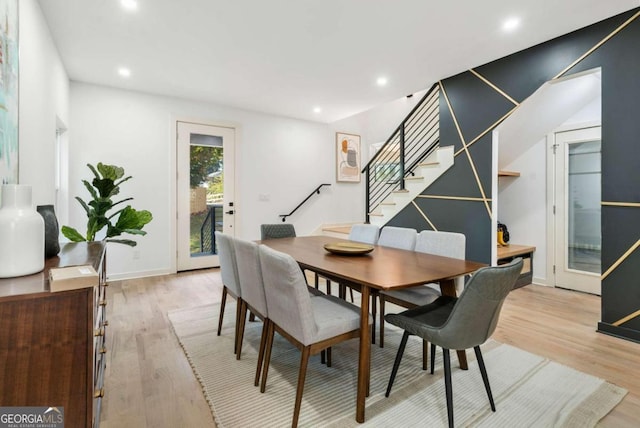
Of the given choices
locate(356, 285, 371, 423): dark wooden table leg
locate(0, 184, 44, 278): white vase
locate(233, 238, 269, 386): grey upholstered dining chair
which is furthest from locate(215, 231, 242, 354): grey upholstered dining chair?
locate(0, 184, 44, 278): white vase

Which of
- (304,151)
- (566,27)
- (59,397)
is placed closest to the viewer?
(59,397)

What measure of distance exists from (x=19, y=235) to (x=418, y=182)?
4.06 m

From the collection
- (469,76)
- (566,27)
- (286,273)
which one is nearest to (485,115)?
(469,76)

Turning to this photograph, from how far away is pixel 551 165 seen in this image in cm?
414

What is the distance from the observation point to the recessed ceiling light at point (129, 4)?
2.50 metres

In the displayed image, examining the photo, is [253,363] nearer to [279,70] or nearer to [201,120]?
[279,70]

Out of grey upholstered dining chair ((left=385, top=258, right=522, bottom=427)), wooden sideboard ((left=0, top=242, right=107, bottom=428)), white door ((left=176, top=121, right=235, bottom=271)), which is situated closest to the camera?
wooden sideboard ((left=0, top=242, right=107, bottom=428))

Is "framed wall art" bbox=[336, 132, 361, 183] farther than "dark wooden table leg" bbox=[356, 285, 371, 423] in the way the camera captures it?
Yes

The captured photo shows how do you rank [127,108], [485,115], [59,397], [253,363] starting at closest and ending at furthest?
[59,397] → [253,363] → [485,115] → [127,108]

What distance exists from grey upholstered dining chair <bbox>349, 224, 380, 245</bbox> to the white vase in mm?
2433

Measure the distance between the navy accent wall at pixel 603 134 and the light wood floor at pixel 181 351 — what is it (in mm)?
461

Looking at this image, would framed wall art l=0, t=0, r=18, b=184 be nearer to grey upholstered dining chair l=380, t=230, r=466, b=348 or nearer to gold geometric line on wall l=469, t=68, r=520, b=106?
grey upholstered dining chair l=380, t=230, r=466, b=348

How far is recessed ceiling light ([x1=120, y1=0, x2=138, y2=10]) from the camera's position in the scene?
8.19 ft

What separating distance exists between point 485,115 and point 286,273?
320 centimetres
